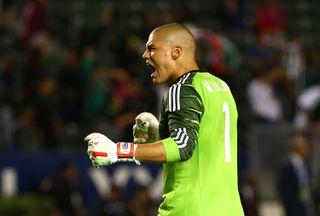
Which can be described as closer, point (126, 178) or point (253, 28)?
point (126, 178)

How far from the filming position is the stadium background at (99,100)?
A: 16.3m

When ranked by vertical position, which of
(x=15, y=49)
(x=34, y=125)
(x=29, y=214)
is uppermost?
(x=15, y=49)

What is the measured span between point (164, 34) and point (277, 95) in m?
11.2

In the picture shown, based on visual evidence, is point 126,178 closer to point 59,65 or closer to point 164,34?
point 59,65

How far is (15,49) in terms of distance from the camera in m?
18.2

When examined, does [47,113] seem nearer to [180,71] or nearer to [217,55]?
[217,55]

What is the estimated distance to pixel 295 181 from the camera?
15.1 m

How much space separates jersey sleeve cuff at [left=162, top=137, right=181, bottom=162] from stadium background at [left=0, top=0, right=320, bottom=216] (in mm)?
9032

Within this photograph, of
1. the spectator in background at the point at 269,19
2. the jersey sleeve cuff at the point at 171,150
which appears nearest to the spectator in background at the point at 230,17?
the spectator in background at the point at 269,19

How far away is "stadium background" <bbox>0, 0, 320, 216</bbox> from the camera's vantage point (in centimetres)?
1628

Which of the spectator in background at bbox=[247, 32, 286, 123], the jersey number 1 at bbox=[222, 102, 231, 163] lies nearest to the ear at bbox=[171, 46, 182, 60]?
the jersey number 1 at bbox=[222, 102, 231, 163]

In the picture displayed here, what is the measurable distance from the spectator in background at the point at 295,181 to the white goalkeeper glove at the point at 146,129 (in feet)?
27.1

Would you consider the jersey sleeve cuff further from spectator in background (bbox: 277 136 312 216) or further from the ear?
spectator in background (bbox: 277 136 312 216)

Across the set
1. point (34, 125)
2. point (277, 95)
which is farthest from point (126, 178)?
point (277, 95)
